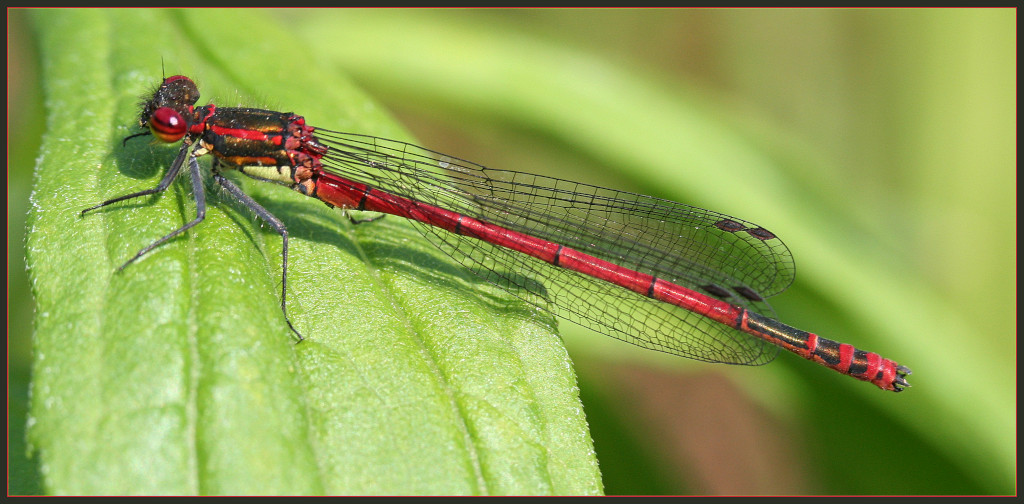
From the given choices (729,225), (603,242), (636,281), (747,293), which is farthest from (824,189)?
(603,242)

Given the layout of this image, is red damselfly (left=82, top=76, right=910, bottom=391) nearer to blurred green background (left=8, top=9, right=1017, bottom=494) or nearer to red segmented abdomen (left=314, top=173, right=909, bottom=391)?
red segmented abdomen (left=314, top=173, right=909, bottom=391)

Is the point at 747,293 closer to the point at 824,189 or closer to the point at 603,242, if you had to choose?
the point at 603,242

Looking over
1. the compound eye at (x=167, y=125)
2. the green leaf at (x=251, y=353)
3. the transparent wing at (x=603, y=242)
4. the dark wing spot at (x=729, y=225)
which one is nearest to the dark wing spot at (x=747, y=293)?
the transparent wing at (x=603, y=242)

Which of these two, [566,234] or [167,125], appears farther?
[566,234]

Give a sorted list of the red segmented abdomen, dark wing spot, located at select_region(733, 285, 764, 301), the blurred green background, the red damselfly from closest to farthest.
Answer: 1. the red damselfly
2. the red segmented abdomen
3. dark wing spot, located at select_region(733, 285, 764, 301)
4. the blurred green background

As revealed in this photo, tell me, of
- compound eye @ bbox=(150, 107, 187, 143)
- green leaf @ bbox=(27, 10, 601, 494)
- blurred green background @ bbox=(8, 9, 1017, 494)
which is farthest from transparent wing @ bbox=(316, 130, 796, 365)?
compound eye @ bbox=(150, 107, 187, 143)

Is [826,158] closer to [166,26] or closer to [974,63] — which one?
[974,63]
